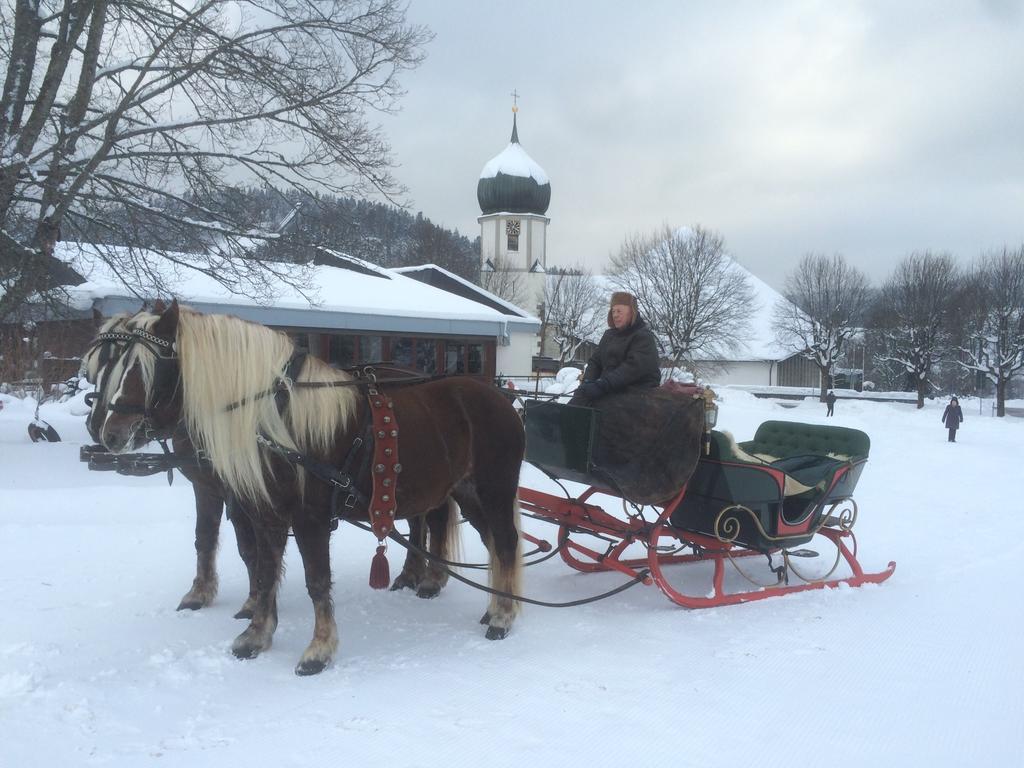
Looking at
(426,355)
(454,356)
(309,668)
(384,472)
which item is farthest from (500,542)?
(454,356)

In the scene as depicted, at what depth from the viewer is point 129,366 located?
135 inches

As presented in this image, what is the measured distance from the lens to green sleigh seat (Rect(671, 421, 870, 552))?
4.93 metres

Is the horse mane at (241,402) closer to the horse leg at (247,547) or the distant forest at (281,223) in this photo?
the horse leg at (247,547)

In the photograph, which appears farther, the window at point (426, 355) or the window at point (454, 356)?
the window at point (454, 356)

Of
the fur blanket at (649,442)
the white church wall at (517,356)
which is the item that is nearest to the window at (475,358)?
the white church wall at (517,356)

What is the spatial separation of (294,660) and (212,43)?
23.8 ft

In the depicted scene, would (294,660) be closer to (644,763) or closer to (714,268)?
(644,763)

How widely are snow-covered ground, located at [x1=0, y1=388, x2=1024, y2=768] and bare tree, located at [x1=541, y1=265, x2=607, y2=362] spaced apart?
128 feet

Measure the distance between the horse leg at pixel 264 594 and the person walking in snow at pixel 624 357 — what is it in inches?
82.8

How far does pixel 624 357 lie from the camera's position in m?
5.01

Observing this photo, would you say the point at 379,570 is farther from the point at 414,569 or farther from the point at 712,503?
the point at 712,503

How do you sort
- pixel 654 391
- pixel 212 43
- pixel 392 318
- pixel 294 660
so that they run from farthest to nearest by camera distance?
pixel 392 318
pixel 212 43
pixel 654 391
pixel 294 660

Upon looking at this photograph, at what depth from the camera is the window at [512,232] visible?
47.5 metres

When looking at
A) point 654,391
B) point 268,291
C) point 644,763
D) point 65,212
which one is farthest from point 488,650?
point 65,212
